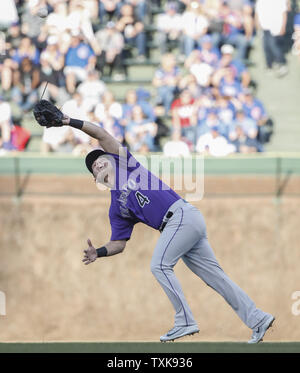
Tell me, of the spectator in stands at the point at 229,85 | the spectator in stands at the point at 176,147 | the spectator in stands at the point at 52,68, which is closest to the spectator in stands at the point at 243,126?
the spectator in stands at the point at 229,85

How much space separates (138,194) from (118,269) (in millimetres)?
6245

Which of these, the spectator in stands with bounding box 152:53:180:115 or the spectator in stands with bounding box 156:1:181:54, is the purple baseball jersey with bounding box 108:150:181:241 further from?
the spectator in stands with bounding box 156:1:181:54

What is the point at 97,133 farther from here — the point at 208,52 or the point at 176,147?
the point at 208,52

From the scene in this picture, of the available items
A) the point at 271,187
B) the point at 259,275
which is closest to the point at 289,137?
the point at 271,187

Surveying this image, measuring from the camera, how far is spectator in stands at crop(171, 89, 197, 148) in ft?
41.8

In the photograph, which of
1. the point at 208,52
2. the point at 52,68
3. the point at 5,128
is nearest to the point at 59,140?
the point at 5,128

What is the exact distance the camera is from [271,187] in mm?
12781

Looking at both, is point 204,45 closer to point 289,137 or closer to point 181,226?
point 289,137

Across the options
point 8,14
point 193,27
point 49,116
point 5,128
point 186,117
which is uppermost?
point 8,14

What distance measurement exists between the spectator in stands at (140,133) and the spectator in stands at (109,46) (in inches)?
61.7

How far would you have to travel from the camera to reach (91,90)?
1327 cm

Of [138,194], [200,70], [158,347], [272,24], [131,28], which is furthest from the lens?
[131,28]
